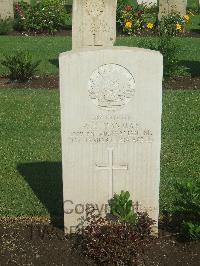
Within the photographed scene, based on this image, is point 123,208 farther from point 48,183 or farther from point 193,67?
point 193,67

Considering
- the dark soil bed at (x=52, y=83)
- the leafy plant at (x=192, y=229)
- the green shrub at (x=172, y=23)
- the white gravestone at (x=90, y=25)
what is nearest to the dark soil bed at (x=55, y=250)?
the leafy plant at (x=192, y=229)

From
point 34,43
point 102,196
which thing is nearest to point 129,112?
point 102,196

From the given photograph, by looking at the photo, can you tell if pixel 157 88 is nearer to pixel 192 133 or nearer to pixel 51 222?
pixel 51 222

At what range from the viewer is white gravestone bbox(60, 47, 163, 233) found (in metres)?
4.72

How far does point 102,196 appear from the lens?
17.1 ft

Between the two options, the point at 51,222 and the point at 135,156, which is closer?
the point at 135,156

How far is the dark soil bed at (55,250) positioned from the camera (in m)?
4.94

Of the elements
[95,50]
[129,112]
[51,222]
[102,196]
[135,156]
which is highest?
[95,50]

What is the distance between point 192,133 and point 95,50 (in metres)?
3.93

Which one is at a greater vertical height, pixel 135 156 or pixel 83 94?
pixel 83 94

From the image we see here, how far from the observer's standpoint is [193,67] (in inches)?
504

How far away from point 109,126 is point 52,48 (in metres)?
10.5

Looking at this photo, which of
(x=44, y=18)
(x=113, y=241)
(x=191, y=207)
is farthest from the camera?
(x=44, y=18)

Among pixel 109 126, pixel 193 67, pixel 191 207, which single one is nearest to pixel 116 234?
pixel 191 207
